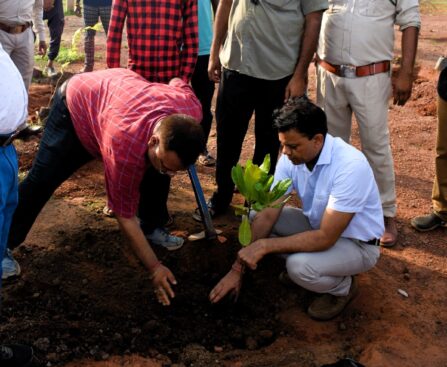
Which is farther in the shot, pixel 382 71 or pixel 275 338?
pixel 382 71

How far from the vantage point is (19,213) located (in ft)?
10.5

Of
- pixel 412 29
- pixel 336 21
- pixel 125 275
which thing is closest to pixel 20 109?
pixel 125 275

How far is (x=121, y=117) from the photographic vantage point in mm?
2588

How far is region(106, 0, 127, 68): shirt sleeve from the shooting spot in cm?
347

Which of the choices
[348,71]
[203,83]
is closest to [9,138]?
[348,71]

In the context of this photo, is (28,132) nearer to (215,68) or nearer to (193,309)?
(215,68)

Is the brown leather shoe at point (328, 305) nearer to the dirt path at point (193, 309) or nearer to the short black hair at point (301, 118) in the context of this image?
the dirt path at point (193, 309)

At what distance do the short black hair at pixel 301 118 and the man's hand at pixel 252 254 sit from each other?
0.63 m

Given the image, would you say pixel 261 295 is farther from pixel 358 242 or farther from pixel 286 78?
pixel 286 78

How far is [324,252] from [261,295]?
1.84 feet

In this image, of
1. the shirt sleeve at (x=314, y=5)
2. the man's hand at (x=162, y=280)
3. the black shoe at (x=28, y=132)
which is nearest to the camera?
the man's hand at (x=162, y=280)

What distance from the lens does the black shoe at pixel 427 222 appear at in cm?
406

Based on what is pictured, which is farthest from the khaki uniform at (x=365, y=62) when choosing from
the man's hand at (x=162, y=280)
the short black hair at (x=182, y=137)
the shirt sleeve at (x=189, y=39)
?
the man's hand at (x=162, y=280)

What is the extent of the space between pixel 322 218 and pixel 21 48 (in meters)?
3.16
